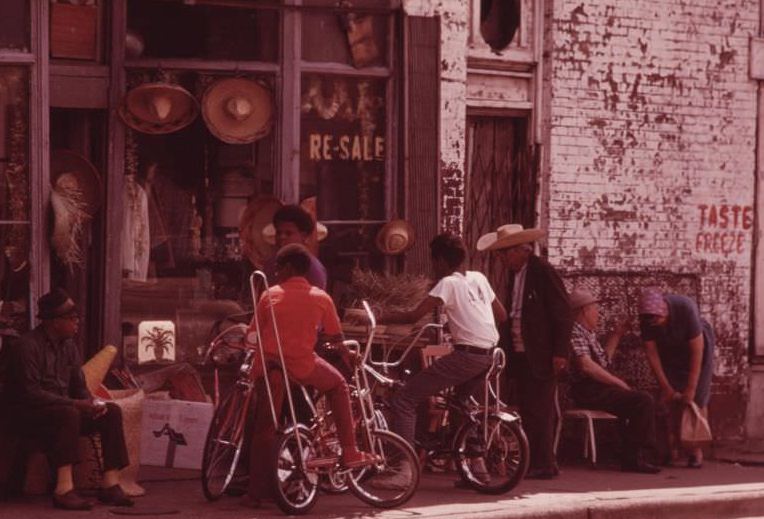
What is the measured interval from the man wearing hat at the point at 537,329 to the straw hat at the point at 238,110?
1885 mm

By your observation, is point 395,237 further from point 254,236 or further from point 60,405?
point 60,405

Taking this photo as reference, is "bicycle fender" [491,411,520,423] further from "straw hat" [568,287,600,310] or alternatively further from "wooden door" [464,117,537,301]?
"wooden door" [464,117,537,301]

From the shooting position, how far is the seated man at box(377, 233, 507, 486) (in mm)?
12625

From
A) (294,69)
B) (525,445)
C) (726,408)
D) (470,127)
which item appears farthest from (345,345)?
(726,408)

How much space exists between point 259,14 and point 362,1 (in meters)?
0.93

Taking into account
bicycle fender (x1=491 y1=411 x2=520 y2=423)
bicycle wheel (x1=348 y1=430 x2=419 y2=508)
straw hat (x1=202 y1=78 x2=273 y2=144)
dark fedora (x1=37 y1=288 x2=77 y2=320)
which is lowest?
bicycle wheel (x1=348 y1=430 x2=419 y2=508)

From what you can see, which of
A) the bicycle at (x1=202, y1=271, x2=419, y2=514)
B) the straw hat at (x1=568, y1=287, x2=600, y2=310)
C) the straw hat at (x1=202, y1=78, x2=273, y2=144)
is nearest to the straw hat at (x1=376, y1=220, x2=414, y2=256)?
the straw hat at (x1=202, y1=78, x2=273, y2=144)

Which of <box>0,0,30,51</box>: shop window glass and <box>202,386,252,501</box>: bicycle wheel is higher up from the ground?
<box>0,0,30,51</box>: shop window glass

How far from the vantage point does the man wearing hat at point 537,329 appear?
539 inches

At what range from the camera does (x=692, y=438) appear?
14992 millimetres

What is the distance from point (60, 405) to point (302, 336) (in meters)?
1.57

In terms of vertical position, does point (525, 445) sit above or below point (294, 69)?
below

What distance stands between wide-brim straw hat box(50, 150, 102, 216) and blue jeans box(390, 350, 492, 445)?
2.55 m

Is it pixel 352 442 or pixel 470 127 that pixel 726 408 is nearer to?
pixel 470 127
